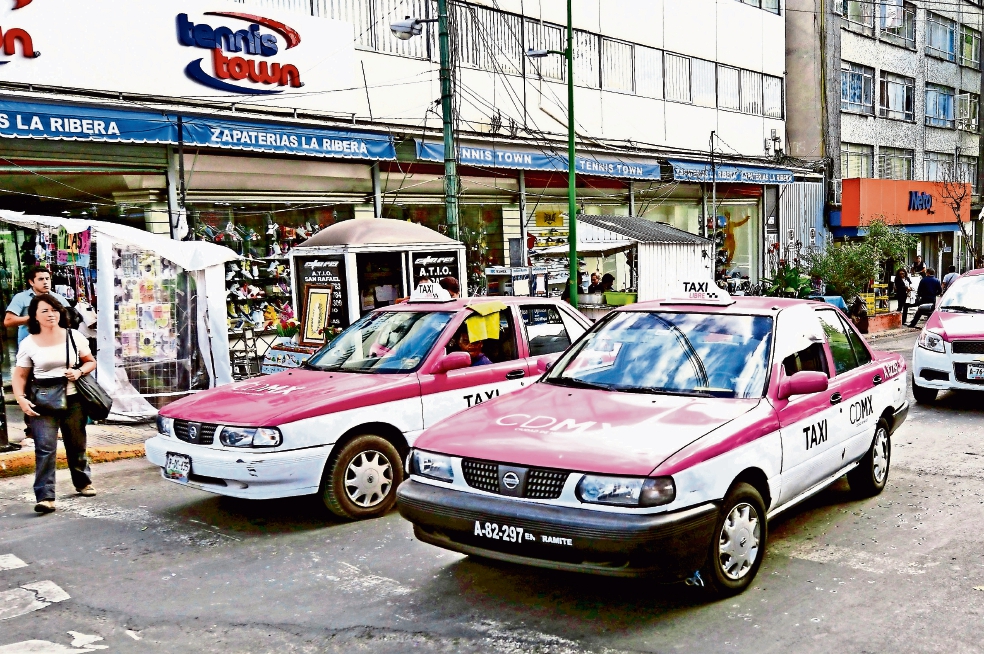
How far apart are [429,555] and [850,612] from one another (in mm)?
2452

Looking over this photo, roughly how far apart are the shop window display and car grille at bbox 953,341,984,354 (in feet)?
33.0

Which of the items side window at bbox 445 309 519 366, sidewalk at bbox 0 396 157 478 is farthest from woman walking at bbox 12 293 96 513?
side window at bbox 445 309 519 366

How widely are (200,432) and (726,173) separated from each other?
830 inches

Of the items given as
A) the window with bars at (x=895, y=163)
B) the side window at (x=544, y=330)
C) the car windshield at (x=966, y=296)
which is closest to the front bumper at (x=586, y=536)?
the side window at (x=544, y=330)

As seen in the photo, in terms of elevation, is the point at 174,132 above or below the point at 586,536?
above

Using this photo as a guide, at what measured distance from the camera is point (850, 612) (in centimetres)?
466

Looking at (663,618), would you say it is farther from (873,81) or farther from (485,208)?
(873,81)

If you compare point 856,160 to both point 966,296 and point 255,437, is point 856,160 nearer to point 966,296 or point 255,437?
point 966,296

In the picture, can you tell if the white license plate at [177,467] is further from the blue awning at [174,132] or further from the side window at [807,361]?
the blue awning at [174,132]

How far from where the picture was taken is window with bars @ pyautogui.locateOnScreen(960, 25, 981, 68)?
43.1 meters

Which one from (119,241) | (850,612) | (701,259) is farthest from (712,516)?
(701,259)

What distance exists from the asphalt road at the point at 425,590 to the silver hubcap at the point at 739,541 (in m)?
0.17

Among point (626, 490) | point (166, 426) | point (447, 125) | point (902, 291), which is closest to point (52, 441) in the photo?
point (166, 426)

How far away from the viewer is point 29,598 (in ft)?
17.2
